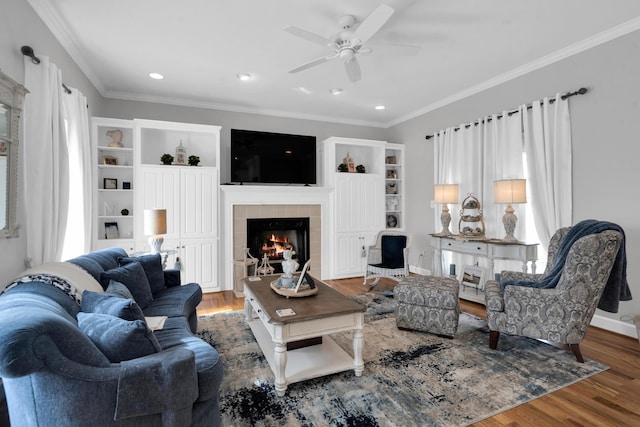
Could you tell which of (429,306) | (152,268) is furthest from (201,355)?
(429,306)

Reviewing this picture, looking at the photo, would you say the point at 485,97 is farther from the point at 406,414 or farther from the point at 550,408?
the point at 406,414

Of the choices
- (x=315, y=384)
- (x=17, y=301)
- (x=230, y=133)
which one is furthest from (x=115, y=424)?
(x=230, y=133)

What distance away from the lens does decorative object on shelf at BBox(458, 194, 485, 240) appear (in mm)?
4265

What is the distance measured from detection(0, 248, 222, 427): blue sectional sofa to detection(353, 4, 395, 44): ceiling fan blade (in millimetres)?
2324

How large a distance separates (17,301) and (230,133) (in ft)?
12.8

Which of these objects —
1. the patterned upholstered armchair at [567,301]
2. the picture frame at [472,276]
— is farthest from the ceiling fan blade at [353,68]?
the picture frame at [472,276]

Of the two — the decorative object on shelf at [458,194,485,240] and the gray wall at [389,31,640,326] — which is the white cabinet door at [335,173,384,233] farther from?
the gray wall at [389,31,640,326]

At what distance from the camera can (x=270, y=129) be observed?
533 centimetres

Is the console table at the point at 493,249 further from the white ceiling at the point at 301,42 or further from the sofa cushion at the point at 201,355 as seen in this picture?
the sofa cushion at the point at 201,355

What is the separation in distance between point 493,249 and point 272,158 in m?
3.37

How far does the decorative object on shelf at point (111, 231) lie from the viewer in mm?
4258

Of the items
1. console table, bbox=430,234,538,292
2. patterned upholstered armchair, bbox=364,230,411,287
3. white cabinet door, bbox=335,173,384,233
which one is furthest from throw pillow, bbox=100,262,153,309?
console table, bbox=430,234,538,292

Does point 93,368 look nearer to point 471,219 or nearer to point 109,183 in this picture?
point 109,183

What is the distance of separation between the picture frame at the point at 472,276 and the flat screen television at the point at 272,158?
266 centimetres
